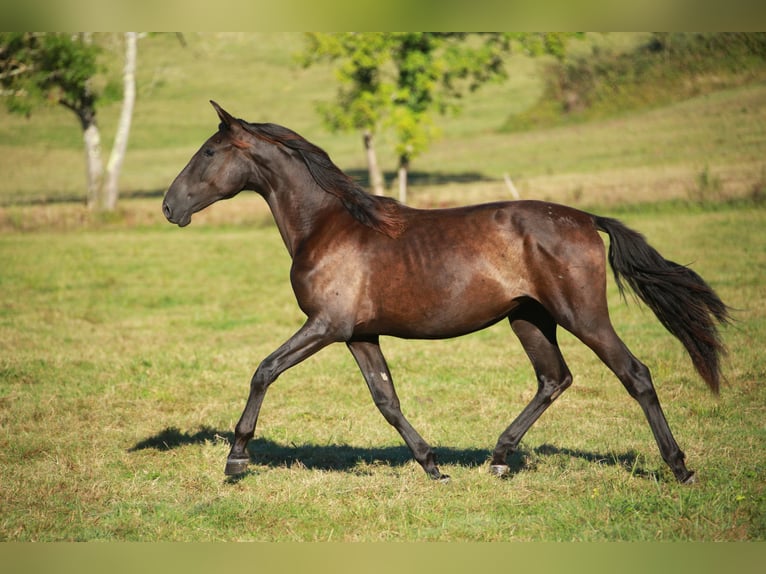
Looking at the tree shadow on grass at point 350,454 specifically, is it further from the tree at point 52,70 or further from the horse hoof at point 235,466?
the tree at point 52,70

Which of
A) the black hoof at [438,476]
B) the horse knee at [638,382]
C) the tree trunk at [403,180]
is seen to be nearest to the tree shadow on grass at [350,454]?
the black hoof at [438,476]

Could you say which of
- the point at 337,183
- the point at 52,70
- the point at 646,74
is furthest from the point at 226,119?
the point at 646,74

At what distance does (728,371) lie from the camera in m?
9.67

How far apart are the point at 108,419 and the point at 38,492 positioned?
7.25 ft

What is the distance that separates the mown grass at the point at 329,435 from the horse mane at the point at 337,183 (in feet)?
6.25

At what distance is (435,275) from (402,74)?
26013 millimetres

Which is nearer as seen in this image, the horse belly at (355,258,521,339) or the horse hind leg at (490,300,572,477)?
the horse belly at (355,258,521,339)

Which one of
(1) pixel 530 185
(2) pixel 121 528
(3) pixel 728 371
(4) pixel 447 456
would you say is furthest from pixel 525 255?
(1) pixel 530 185

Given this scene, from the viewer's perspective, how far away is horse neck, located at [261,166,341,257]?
22.2 ft

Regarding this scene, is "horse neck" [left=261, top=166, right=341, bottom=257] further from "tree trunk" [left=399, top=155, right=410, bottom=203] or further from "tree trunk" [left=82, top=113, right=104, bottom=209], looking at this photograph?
"tree trunk" [left=82, top=113, right=104, bottom=209]

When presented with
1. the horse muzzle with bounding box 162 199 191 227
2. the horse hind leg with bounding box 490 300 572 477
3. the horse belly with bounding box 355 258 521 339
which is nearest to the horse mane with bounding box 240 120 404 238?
the horse belly with bounding box 355 258 521 339

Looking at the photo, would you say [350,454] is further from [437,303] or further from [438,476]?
[437,303]

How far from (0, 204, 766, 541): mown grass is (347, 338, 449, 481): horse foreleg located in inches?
8.1

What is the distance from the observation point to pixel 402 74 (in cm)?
3131
